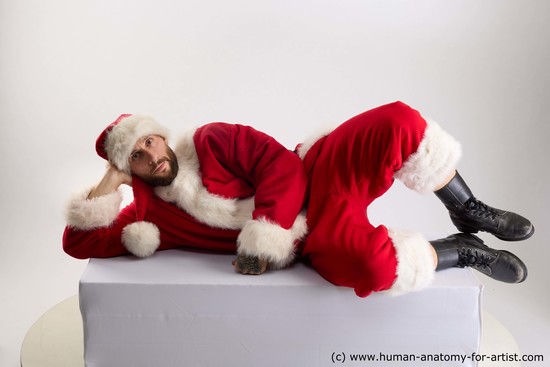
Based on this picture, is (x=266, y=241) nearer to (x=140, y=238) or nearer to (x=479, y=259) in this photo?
(x=140, y=238)

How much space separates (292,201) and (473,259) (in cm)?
63

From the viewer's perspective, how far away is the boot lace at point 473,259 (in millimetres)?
2479

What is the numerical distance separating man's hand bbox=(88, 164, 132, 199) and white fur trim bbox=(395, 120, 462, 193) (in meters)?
0.89

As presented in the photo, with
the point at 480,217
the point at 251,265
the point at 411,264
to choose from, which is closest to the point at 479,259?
the point at 480,217

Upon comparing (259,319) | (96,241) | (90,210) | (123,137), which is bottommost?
(259,319)

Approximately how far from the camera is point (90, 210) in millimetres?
2387

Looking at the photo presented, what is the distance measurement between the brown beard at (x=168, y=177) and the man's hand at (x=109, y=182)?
8cm

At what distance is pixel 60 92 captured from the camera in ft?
11.7

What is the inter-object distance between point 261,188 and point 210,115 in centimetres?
127

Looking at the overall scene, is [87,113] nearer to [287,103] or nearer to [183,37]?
[183,37]

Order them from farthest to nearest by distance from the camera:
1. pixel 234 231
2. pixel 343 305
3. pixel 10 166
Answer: pixel 10 166, pixel 234 231, pixel 343 305

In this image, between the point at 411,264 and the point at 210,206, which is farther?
the point at 210,206

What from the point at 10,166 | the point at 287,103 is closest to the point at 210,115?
the point at 287,103

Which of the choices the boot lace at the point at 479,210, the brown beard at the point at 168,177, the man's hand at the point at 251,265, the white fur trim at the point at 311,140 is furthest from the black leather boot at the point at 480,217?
the brown beard at the point at 168,177
